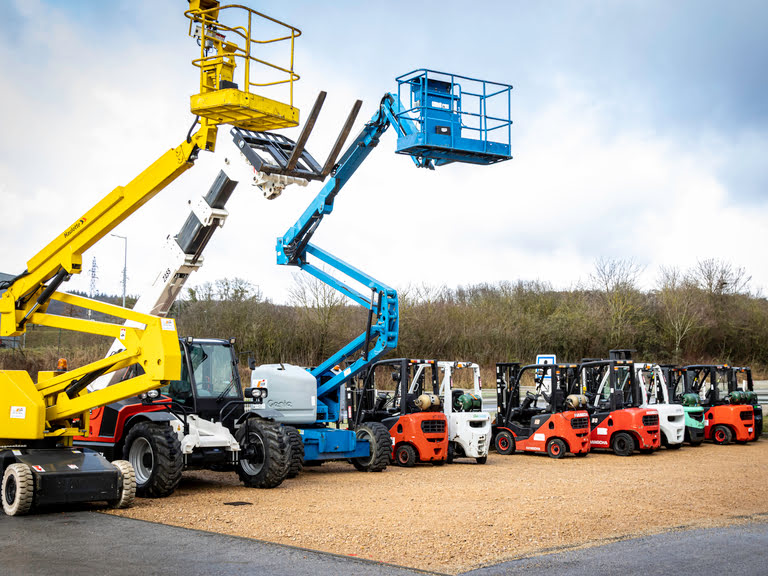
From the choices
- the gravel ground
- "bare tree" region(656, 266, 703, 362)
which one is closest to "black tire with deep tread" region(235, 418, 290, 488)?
the gravel ground

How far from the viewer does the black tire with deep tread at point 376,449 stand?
15797 mm

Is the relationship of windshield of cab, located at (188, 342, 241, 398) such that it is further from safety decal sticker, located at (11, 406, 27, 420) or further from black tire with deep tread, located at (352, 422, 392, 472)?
black tire with deep tread, located at (352, 422, 392, 472)

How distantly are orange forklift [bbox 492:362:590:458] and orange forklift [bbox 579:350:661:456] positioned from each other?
2.28ft

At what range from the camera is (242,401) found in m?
13.4

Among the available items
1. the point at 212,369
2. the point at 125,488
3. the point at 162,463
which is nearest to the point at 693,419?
the point at 212,369

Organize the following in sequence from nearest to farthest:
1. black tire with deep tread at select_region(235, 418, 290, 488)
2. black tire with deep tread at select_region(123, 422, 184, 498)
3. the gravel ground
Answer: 1. the gravel ground
2. black tire with deep tread at select_region(123, 422, 184, 498)
3. black tire with deep tread at select_region(235, 418, 290, 488)

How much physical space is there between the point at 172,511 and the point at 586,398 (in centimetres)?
1132

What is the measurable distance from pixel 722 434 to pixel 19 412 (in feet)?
56.1

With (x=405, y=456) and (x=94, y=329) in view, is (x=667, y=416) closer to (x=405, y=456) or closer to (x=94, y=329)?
(x=405, y=456)

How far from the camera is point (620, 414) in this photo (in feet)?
62.5

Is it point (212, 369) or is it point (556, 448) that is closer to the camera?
point (212, 369)

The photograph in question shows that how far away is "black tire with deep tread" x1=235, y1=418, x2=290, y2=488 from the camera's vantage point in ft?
41.1

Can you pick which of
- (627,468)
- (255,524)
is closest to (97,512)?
(255,524)

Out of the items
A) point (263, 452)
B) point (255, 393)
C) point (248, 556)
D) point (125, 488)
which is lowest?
point (248, 556)
